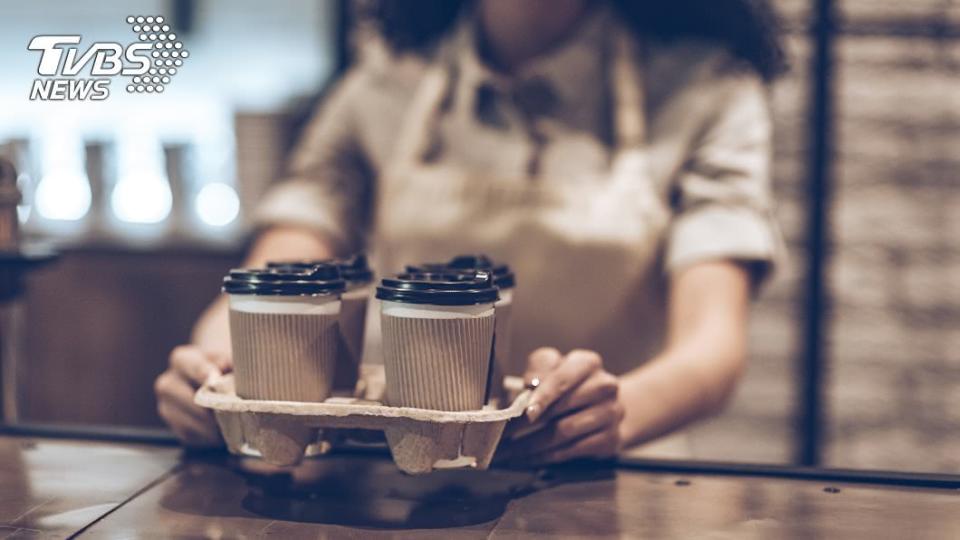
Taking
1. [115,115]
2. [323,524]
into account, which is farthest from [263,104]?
[323,524]

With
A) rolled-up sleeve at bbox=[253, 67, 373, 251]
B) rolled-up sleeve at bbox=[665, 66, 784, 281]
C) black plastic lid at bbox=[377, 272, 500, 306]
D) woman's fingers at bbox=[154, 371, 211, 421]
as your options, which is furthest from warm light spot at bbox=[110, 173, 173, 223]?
black plastic lid at bbox=[377, 272, 500, 306]

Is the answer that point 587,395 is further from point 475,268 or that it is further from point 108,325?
point 108,325

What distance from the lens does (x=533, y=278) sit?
163cm

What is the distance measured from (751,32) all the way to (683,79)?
0.14m

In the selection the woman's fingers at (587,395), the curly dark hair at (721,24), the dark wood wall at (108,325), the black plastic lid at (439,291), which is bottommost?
the dark wood wall at (108,325)

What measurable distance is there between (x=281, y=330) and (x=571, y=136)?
868 millimetres

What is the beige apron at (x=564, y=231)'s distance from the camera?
1601mm

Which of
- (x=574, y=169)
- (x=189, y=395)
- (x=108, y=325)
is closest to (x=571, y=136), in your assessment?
(x=574, y=169)

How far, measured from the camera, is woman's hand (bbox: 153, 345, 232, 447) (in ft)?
3.55

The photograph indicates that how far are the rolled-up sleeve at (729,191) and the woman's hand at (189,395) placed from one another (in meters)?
0.70

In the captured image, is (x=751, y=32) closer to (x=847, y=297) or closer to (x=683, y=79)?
(x=683, y=79)

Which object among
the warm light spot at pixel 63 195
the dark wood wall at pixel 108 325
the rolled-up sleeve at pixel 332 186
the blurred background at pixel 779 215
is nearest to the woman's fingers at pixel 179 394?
the rolled-up sleeve at pixel 332 186

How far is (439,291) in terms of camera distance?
853 mm

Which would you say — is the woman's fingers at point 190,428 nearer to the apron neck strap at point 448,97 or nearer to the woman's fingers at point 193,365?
the woman's fingers at point 193,365
